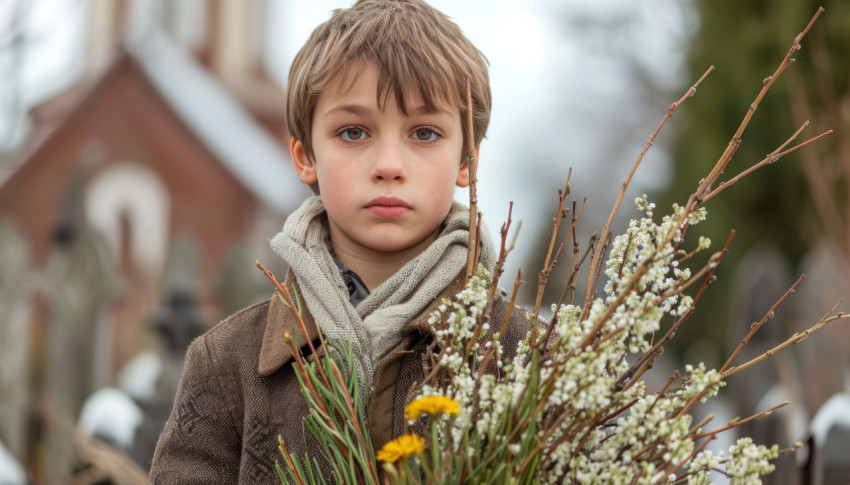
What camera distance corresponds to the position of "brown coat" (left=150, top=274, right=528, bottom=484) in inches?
69.8

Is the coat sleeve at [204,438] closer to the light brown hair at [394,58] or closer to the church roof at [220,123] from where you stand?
the light brown hair at [394,58]

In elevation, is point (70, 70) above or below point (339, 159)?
above

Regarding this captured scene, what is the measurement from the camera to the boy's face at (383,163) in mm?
1771

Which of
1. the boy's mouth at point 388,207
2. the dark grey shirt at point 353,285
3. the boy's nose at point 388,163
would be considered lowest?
the dark grey shirt at point 353,285

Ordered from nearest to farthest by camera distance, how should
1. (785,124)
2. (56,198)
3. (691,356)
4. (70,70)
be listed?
(785,124), (70,70), (691,356), (56,198)

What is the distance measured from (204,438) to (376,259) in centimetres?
48

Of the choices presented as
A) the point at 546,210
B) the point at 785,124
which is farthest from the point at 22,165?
the point at 785,124

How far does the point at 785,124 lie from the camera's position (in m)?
10.5

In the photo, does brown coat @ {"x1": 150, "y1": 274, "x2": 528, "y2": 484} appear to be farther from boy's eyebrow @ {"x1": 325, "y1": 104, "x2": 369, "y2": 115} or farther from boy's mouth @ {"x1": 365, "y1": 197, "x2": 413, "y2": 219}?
boy's eyebrow @ {"x1": 325, "y1": 104, "x2": 369, "y2": 115}

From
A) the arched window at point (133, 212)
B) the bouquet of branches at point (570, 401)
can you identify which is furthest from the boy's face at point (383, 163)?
the arched window at point (133, 212)

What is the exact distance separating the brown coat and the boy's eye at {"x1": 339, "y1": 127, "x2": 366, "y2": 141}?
33cm

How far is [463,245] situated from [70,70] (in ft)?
38.2

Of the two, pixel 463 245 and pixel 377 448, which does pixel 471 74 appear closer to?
pixel 463 245

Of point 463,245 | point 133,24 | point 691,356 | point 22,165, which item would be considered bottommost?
point 463,245
